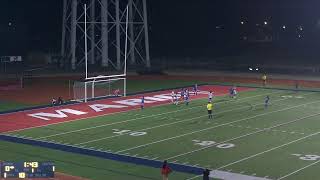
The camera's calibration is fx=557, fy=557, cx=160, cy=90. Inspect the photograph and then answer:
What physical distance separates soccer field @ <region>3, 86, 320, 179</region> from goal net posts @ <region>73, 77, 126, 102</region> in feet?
16.8

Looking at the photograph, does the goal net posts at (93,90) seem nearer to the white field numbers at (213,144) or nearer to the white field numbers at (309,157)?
the white field numbers at (213,144)

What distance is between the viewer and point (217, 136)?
24.5 m

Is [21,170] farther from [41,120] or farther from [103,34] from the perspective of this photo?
[103,34]

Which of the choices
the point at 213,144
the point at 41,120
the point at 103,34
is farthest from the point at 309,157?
the point at 103,34

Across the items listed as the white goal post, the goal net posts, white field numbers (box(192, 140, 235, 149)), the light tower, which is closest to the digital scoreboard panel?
white field numbers (box(192, 140, 235, 149))

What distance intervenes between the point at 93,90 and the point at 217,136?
A: 561 inches

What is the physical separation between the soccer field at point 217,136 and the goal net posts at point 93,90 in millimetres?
5126

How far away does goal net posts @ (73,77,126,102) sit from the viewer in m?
36.3

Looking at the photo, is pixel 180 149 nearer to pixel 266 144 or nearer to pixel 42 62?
pixel 266 144

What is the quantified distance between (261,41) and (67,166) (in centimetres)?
9897

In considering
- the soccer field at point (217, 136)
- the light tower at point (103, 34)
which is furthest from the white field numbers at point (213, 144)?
the light tower at point (103, 34)

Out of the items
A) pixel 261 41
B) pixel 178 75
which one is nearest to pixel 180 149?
pixel 178 75

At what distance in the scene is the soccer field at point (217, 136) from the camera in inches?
770

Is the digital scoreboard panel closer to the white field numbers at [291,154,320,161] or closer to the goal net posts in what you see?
the white field numbers at [291,154,320,161]
